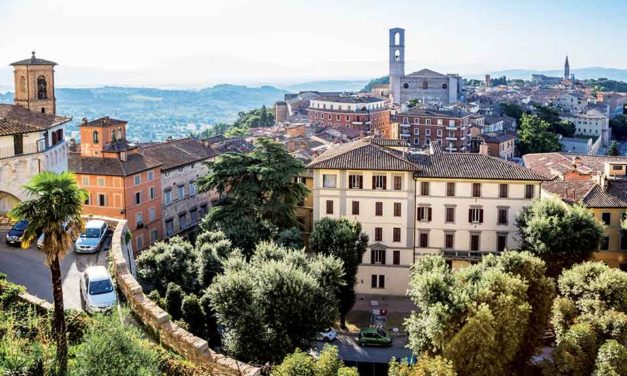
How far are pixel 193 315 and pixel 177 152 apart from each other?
32916 mm

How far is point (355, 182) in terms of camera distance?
41312 mm

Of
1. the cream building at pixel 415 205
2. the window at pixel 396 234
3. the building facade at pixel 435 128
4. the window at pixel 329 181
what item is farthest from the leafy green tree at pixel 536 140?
the window at pixel 329 181

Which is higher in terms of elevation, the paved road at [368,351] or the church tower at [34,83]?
the church tower at [34,83]

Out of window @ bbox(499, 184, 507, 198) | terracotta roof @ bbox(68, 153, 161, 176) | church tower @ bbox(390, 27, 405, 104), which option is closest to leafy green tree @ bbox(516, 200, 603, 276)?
window @ bbox(499, 184, 507, 198)

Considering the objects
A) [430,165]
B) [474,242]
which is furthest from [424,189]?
[474,242]

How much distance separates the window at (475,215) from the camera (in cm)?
4091

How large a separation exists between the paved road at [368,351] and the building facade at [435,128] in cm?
5936

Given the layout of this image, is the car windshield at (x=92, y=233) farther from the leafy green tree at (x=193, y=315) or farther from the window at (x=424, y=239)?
the window at (x=424, y=239)

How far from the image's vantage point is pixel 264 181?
39.9 m

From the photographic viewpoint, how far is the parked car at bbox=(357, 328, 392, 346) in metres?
34.3

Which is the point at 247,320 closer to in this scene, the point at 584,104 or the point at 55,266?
the point at 55,266

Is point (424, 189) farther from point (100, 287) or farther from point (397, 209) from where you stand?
point (100, 287)

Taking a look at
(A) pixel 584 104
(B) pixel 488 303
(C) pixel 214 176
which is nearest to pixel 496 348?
A: (B) pixel 488 303

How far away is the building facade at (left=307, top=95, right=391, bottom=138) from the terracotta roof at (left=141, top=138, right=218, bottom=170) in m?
45.6
